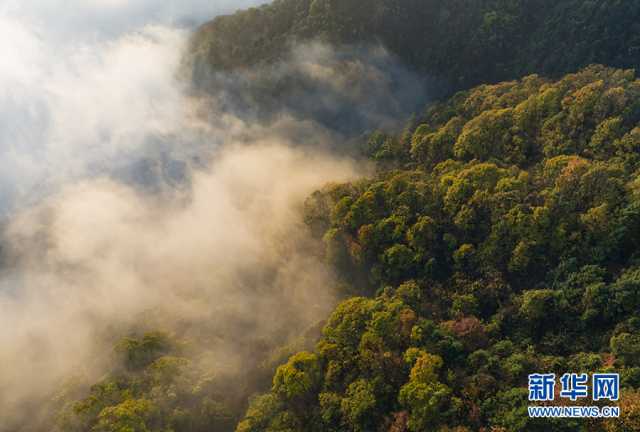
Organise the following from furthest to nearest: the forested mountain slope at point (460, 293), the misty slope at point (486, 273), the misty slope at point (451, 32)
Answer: the misty slope at point (451, 32)
the forested mountain slope at point (460, 293)
the misty slope at point (486, 273)

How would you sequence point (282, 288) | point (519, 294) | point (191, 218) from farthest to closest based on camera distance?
point (191, 218), point (282, 288), point (519, 294)

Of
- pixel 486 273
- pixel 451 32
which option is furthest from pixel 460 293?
pixel 451 32

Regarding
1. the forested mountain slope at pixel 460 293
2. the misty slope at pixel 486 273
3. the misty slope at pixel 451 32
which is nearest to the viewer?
the misty slope at pixel 486 273

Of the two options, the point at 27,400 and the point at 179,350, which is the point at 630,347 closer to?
the point at 179,350

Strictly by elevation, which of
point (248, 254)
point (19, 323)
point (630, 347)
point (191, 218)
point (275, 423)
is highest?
point (191, 218)

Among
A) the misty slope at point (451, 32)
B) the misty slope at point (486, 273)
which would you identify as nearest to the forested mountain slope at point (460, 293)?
the misty slope at point (486, 273)

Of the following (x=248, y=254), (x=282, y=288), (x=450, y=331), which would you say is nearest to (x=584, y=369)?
(x=450, y=331)

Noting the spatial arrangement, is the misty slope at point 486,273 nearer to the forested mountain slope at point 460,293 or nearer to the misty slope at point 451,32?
the forested mountain slope at point 460,293
